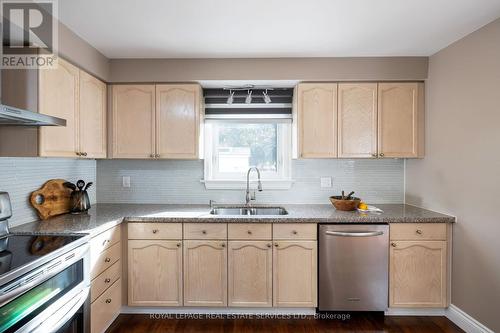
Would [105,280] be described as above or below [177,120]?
below

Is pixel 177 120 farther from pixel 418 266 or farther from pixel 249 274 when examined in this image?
pixel 418 266

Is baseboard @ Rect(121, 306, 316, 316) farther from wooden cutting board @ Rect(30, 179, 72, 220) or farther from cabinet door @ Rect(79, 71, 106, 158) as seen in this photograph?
cabinet door @ Rect(79, 71, 106, 158)

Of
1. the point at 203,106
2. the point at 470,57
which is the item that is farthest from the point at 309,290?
the point at 470,57

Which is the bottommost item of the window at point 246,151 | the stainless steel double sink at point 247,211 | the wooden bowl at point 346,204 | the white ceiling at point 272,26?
the stainless steel double sink at point 247,211

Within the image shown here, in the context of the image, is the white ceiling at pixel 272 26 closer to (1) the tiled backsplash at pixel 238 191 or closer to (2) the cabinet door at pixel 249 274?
(1) the tiled backsplash at pixel 238 191

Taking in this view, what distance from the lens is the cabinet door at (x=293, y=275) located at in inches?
94.0

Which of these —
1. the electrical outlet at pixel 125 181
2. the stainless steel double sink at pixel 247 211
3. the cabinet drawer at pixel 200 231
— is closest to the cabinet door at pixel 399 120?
the stainless steel double sink at pixel 247 211

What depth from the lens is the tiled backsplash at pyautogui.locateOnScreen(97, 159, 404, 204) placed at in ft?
9.96

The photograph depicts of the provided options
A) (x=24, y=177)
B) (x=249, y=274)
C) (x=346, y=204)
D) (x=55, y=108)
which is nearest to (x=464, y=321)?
(x=346, y=204)

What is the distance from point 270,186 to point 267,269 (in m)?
0.92

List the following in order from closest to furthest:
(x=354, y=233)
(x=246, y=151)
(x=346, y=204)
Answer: (x=354, y=233) → (x=346, y=204) → (x=246, y=151)

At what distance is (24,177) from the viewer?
214 centimetres

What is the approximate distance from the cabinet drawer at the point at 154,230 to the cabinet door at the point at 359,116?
1698 millimetres

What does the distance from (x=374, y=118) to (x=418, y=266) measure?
135cm
